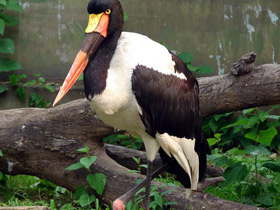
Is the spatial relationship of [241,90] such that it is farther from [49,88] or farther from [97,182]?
[49,88]

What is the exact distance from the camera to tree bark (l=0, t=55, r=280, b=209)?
183 inches

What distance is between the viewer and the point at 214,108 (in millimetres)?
4648

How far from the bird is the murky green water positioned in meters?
2.35

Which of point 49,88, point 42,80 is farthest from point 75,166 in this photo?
point 42,80

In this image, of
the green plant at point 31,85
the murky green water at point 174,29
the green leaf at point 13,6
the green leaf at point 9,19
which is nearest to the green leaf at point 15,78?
the green plant at point 31,85

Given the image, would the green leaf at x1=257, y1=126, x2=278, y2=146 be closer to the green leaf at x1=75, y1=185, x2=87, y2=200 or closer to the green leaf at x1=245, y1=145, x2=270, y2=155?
the green leaf at x1=245, y1=145, x2=270, y2=155

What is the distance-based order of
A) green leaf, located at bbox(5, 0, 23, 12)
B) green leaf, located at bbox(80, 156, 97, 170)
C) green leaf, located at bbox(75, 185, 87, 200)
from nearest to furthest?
green leaf, located at bbox(80, 156, 97, 170) < green leaf, located at bbox(75, 185, 87, 200) < green leaf, located at bbox(5, 0, 23, 12)

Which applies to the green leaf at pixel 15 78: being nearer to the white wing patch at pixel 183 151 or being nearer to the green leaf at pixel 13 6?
the green leaf at pixel 13 6

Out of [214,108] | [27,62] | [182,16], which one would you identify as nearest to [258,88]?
[214,108]

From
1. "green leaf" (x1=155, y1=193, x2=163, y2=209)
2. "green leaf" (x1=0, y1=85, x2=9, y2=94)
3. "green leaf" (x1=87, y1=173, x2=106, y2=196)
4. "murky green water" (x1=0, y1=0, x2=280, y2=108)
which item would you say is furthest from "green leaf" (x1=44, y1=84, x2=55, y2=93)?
"green leaf" (x1=155, y1=193, x2=163, y2=209)

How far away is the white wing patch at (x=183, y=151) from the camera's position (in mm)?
4102

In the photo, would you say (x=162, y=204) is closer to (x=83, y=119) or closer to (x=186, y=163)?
(x=186, y=163)

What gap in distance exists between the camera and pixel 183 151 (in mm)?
4223

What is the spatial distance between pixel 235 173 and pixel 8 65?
2886 millimetres
